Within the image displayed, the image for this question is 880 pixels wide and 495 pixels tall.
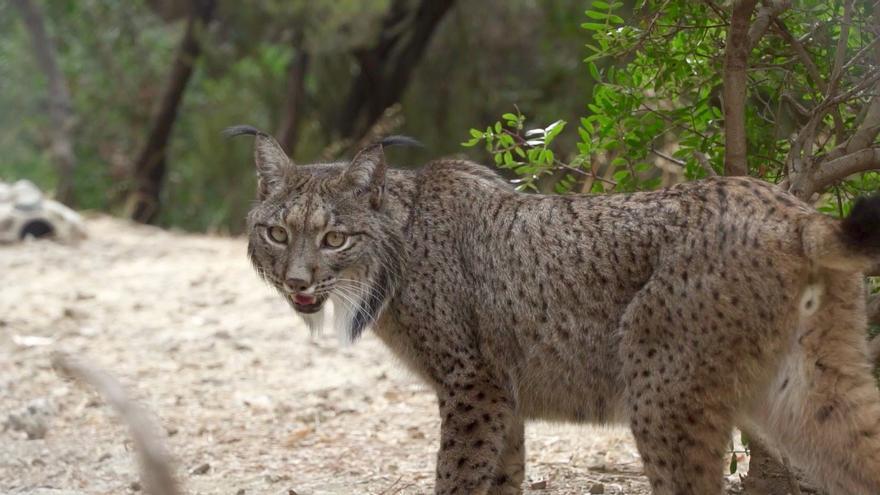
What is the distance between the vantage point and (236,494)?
563 centimetres

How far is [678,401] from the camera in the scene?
161 inches

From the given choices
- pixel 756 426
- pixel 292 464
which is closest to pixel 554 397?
pixel 756 426

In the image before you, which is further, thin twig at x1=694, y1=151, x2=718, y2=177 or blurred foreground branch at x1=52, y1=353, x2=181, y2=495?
thin twig at x1=694, y1=151, x2=718, y2=177

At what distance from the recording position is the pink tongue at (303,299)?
4.91m

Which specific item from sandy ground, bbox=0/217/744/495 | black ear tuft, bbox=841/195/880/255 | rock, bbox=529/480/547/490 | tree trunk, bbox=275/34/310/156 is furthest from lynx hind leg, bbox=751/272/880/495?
tree trunk, bbox=275/34/310/156

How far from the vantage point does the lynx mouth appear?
4922 millimetres

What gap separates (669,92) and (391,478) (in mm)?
2141

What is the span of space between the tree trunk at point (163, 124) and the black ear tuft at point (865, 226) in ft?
39.6

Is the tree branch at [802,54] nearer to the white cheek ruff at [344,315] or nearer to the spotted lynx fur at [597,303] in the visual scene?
the spotted lynx fur at [597,303]

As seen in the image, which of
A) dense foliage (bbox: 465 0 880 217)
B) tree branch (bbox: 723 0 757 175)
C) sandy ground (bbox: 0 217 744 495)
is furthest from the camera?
sandy ground (bbox: 0 217 744 495)

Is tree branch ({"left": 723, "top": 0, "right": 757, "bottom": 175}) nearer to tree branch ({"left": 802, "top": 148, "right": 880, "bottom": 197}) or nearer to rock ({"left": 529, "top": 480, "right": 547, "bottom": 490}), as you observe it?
tree branch ({"left": 802, "top": 148, "right": 880, "bottom": 197})

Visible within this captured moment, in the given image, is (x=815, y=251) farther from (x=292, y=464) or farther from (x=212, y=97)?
(x=212, y=97)

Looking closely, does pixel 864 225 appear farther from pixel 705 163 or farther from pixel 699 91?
pixel 699 91

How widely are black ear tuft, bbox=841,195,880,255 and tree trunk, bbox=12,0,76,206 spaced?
12.2 metres
